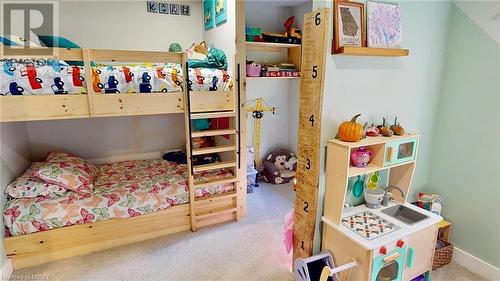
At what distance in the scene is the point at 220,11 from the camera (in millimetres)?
3031

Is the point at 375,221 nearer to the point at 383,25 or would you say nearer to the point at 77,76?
the point at 383,25

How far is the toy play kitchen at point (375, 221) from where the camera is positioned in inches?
61.9

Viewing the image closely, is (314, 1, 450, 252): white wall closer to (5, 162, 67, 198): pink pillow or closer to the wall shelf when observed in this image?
the wall shelf

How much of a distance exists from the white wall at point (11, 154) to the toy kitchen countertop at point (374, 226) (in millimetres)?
2583

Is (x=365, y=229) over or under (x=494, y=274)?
over

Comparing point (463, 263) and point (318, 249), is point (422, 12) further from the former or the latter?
point (463, 263)

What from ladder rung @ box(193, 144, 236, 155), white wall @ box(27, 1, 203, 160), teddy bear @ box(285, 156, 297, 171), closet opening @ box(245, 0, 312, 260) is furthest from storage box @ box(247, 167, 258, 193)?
white wall @ box(27, 1, 203, 160)

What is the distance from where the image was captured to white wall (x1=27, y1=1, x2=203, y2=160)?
317cm

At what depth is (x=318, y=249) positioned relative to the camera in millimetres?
1881

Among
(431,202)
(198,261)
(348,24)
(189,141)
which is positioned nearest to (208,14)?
(189,141)

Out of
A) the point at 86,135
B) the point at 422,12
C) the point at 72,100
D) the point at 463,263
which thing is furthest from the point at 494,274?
the point at 86,135

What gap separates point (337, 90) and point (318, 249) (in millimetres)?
1084

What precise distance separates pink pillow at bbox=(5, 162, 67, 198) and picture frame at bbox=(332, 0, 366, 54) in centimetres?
255

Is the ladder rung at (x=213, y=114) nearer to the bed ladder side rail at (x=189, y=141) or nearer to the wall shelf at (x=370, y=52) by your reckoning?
the bed ladder side rail at (x=189, y=141)
